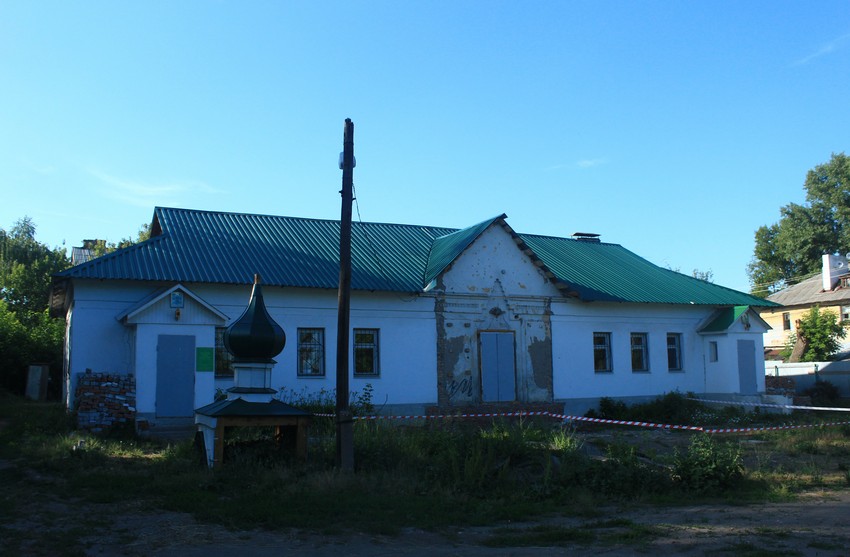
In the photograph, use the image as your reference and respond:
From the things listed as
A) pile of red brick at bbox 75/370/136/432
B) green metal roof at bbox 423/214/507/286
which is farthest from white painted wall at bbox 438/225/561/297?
pile of red brick at bbox 75/370/136/432

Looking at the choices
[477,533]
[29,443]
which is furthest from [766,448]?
[29,443]

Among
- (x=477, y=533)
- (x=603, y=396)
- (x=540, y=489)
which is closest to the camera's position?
(x=477, y=533)

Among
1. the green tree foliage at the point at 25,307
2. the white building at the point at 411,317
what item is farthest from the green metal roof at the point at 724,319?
the green tree foliage at the point at 25,307

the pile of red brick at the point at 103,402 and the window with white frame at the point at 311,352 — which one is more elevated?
the window with white frame at the point at 311,352

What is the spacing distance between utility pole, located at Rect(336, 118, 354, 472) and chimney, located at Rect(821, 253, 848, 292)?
3939 centimetres

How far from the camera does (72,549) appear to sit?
24.9 feet

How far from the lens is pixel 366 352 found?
70.6 feet

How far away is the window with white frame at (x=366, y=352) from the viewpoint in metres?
21.4

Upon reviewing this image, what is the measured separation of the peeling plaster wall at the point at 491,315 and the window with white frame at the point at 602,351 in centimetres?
213

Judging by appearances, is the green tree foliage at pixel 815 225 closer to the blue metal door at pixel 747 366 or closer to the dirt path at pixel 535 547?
the blue metal door at pixel 747 366

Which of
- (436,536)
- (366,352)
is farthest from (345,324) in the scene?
(366,352)

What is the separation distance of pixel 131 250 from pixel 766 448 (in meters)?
15.4

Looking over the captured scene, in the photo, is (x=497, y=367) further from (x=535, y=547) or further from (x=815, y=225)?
(x=815, y=225)

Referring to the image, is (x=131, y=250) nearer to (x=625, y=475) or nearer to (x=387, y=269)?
(x=387, y=269)
